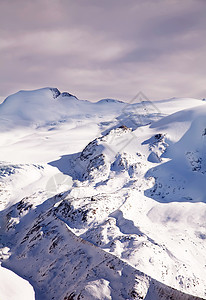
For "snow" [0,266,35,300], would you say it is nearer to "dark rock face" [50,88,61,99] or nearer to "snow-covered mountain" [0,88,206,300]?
"snow-covered mountain" [0,88,206,300]

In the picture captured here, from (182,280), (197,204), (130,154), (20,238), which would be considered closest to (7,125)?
(130,154)

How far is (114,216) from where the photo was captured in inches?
832

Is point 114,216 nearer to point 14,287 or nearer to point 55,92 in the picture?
point 14,287

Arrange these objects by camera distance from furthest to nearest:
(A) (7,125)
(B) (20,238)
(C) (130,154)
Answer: (A) (7,125) → (C) (130,154) → (B) (20,238)

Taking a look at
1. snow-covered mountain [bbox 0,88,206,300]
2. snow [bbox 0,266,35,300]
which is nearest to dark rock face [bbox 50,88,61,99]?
snow-covered mountain [bbox 0,88,206,300]

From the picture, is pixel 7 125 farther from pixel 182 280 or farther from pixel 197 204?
pixel 182 280

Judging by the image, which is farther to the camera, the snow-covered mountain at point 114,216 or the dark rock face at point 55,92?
the dark rock face at point 55,92

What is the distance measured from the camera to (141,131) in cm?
4275

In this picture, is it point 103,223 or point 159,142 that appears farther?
point 159,142

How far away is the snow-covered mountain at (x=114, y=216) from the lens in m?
14.4

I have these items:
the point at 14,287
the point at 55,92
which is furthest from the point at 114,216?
the point at 55,92

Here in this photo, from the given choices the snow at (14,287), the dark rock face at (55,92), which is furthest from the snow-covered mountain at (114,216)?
the dark rock face at (55,92)

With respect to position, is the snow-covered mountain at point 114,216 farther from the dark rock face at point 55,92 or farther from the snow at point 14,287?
the dark rock face at point 55,92

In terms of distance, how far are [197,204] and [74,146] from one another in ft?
112
